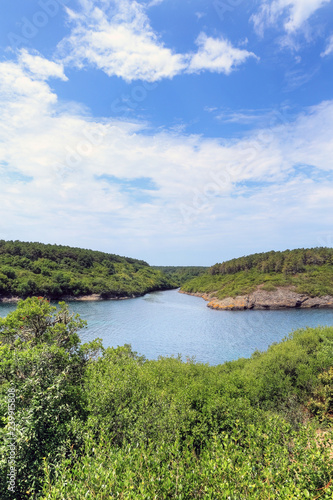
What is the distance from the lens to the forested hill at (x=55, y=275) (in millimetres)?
89312

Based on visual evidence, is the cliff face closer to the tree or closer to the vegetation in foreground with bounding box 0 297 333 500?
the vegetation in foreground with bounding box 0 297 333 500

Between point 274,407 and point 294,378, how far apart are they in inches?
204

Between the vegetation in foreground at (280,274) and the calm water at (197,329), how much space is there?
42.4ft

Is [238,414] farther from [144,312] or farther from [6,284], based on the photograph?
[6,284]

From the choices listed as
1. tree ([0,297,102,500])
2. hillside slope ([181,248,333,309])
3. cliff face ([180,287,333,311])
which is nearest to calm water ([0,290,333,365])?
cliff face ([180,287,333,311])

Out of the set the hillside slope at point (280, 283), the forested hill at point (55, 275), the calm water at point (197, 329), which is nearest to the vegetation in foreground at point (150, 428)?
the calm water at point (197, 329)

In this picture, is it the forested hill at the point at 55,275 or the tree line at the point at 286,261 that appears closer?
the forested hill at the point at 55,275

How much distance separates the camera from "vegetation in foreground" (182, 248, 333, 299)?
303ft

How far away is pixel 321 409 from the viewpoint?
67.6ft

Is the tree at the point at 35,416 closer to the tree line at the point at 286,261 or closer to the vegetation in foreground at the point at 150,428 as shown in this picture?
the vegetation in foreground at the point at 150,428

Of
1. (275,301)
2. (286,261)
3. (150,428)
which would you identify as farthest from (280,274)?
(150,428)

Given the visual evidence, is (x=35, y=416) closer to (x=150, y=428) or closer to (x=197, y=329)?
(x=150, y=428)

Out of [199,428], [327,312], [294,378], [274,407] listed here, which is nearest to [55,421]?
[199,428]

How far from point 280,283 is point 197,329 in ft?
154
